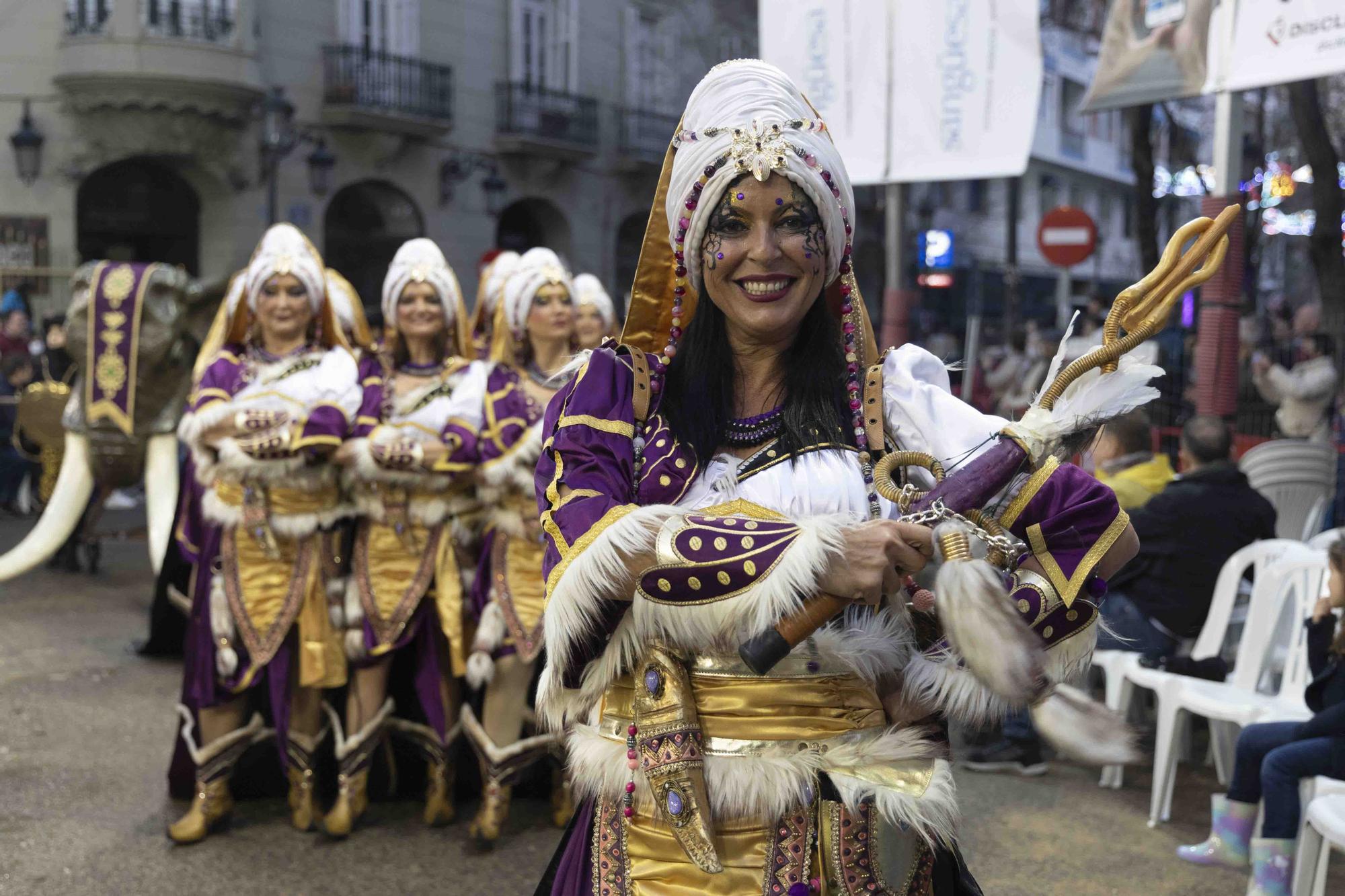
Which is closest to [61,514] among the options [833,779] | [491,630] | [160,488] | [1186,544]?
[160,488]

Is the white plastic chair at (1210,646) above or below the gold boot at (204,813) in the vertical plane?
above

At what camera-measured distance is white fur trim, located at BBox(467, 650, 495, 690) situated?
15.3ft

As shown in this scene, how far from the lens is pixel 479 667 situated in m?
4.67

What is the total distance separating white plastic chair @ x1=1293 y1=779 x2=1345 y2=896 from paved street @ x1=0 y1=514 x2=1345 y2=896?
577mm

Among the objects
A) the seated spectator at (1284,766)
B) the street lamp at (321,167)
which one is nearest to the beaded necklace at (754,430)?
the seated spectator at (1284,766)

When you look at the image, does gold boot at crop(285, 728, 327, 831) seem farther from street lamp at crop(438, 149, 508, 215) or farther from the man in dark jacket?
street lamp at crop(438, 149, 508, 215)

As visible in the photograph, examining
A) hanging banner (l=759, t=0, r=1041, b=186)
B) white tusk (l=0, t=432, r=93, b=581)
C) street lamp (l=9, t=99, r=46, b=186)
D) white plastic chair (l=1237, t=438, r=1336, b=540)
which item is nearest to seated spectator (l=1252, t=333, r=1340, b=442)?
white plastic chair (l=1237, t=438, r=1336, b=540)

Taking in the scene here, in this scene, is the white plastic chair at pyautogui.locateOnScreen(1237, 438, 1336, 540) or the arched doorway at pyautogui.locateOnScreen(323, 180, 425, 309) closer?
the white plastic chair at pyautogui.locateOnScreen(1237, 438, 1336, 540)

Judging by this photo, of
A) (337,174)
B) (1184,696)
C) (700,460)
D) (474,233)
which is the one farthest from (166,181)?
(700,460)

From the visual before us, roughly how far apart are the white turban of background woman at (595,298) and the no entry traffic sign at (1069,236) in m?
6.35

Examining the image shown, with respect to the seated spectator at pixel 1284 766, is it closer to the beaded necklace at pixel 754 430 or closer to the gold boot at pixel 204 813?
the beaded necklace at pixel 754 430

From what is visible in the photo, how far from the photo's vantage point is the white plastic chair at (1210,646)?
16.2 ft

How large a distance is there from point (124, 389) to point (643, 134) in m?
15.8

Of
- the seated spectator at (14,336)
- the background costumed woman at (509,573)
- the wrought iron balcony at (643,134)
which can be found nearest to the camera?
the background costumed woman at (509,573)
